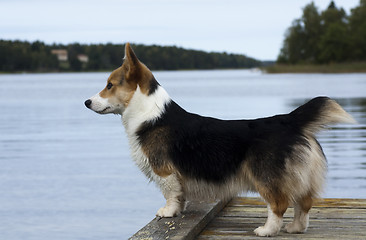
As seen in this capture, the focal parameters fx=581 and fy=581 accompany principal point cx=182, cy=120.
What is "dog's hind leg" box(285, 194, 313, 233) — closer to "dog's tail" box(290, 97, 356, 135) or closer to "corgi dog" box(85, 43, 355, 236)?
"corgi dog" box(85, 43, 355, 236)

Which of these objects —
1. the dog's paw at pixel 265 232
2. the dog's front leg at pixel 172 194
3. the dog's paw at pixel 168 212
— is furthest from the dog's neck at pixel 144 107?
the dog's paw at pixel 265 232

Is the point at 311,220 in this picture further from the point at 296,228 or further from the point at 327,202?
the point at 327,202

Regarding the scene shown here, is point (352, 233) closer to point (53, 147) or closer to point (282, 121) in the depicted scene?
point (282, 121)

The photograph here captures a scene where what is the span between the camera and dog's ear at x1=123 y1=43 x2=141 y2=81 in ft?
15.1

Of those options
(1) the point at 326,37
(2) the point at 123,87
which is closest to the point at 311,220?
(2) the point at 123,87

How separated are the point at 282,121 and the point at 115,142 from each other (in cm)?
1127

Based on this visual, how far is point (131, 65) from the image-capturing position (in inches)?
181

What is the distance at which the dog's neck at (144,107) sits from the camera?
4684mm

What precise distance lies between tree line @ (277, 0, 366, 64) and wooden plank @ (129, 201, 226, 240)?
288ft

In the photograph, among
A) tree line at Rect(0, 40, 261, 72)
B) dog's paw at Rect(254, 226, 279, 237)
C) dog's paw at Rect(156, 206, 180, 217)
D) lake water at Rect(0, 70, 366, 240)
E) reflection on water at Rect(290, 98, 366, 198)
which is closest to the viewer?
dog's paw at Rect(254, 226, 279, 237)

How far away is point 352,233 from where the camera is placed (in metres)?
4.49

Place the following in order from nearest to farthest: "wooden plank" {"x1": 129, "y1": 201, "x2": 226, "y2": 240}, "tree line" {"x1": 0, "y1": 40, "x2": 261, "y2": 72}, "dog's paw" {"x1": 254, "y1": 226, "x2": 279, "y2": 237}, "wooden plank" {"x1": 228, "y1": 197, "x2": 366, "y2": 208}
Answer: "wooden plank" {"x1": 129, "y1": 201, "x2": 226, "y2": 240} → "dog's paw" {"x1": 254, "y1": 226, "x2": 279, "y2": 237} → "wooden plank" {"x1": 228, "y1": 197, "x2": 366, "y2": 208} → "tree line" {"x1": 0, "y1": 40, "x2": 261, "y2": 72}

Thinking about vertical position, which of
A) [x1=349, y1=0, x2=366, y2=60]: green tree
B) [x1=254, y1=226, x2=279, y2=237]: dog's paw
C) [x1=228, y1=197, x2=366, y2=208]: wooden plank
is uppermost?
[x1=349, y1=0, x2=366, y2=60]: green tree

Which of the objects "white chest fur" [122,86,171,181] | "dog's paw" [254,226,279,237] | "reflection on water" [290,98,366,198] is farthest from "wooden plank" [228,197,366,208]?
"reflection on water" [290,98,366,198]
